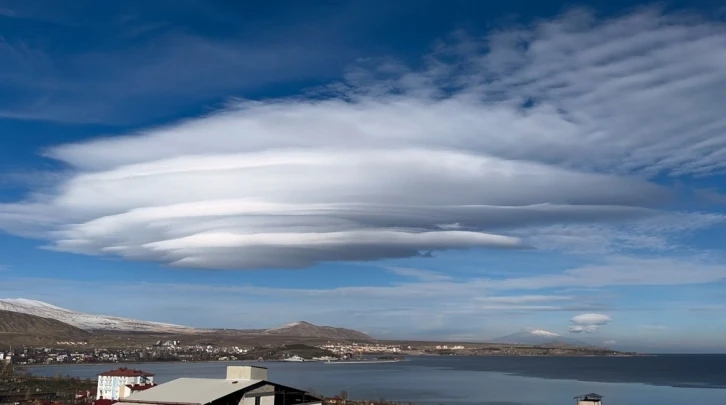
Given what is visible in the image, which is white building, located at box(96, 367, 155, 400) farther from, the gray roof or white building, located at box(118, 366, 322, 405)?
white building, located at box(118, 366, 322, 405)

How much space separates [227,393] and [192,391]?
1.56 metres

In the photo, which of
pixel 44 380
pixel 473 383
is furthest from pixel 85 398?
pixel 473 383

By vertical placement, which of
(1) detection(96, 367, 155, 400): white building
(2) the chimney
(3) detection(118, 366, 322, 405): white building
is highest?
(2) the chimney

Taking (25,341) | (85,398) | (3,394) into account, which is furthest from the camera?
(25,341)

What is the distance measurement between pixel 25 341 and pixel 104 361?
49.0 m

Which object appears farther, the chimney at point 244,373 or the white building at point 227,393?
the chimney at point 244,373

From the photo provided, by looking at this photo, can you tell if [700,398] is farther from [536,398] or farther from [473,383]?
[473,383]

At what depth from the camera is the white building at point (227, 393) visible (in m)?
22.8

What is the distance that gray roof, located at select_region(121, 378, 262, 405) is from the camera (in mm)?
22641

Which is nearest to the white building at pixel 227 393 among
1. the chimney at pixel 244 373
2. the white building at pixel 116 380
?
the chimney at pixel 244 373

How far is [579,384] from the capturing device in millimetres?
Answer: 94062

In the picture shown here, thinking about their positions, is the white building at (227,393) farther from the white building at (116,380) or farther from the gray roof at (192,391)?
the white building at (116,380)

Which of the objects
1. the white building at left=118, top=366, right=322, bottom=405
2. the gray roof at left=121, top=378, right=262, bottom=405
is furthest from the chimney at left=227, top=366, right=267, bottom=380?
the gray roof at left=121, top=378, right=262, bottom=405

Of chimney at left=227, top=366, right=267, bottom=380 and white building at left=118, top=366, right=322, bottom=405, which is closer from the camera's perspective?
white building at left=118, top=366, right=322, bottom=405
